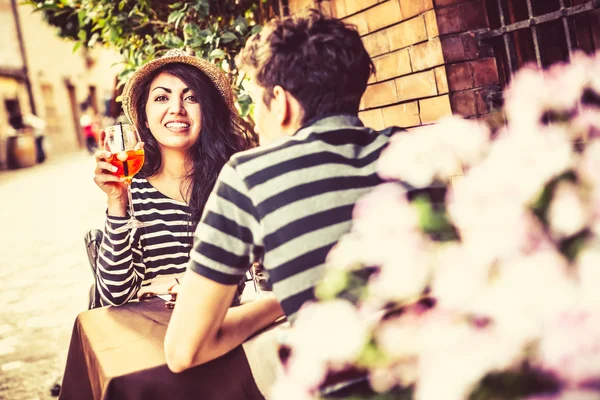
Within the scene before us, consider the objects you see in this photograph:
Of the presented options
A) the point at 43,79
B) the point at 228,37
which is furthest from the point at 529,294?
the point at 43,79

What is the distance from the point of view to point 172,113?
8.62ft

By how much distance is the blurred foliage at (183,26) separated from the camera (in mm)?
3756

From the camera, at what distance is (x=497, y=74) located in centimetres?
263

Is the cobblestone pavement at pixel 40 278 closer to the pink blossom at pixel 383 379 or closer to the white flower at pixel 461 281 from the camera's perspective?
the pink blossom at pixel 383 379

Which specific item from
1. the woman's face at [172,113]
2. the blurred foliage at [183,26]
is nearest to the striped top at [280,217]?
the woman's face at [172,113]

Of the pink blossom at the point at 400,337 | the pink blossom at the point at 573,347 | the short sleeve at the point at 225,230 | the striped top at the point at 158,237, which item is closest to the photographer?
the pink blossom at the point at 573,347

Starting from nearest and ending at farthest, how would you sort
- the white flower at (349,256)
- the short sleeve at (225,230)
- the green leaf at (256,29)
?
the white flower at (349,256) → the short sleeve at (225,230) → the green leaf at (256,29)

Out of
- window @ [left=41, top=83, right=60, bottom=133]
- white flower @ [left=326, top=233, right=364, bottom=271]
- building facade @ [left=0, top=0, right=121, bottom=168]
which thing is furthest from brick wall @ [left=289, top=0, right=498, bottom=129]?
window @ [left=41, top=83, right=60, bottom=133]

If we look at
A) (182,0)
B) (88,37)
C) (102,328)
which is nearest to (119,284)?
(102,328)

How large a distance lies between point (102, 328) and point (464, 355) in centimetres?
145

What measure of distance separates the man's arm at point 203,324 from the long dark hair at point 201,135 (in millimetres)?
1114

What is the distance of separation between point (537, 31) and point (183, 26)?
254 cm

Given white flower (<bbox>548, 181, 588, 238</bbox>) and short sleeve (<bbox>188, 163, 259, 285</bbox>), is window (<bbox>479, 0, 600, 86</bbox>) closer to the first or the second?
short sleeve (<bbox>188, 163, 259, 285</bbox>)

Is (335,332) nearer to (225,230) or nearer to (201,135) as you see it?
(225,230)
